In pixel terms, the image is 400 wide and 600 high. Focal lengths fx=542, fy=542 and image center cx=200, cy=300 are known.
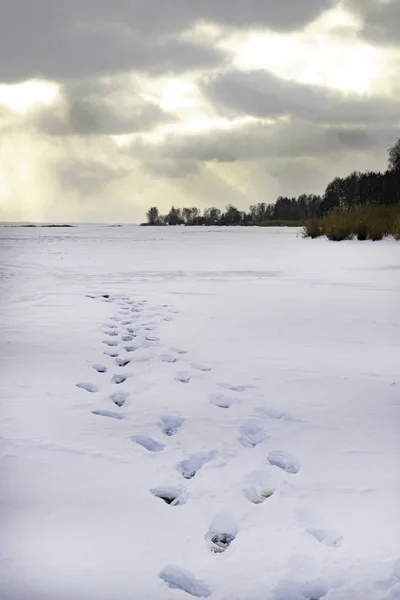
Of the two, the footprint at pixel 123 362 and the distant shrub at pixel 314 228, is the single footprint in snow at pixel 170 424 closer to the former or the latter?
the footprint at pixel 123 362

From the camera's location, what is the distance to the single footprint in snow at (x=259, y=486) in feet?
7.80

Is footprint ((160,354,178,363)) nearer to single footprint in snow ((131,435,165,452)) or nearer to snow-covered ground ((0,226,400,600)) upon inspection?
snow-covered ground ((0,226,400,600))

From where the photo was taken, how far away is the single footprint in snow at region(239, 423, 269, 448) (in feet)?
9.54

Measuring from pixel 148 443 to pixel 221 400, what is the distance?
0.76m

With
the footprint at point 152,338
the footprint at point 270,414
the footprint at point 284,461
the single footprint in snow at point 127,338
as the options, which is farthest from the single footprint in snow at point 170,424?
the single footprint in snow at point 127,338

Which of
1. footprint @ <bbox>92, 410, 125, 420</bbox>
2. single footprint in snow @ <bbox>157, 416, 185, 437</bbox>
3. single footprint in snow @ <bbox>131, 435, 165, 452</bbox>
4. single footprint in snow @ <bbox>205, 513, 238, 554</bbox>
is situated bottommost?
single footprint in snow @ <bbox>205, 513, 238, 554</bbox>

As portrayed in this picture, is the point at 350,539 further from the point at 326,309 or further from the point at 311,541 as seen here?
the point at 326,309

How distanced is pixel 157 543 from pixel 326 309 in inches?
197

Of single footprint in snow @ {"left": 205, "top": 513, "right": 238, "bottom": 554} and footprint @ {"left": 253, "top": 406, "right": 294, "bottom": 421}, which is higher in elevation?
footprint @ {"left": 253, "top": 406, "right": 294, "bottom": 421}

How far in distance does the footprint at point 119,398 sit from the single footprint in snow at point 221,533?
1.39 m

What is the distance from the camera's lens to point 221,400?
3.51 meters

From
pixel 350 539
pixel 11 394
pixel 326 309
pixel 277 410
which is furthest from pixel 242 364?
pixel 326 309

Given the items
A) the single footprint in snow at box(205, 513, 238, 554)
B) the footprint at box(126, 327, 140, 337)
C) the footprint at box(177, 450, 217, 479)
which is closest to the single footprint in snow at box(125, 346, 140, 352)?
the footprint at box(126, 327, 140, 337)

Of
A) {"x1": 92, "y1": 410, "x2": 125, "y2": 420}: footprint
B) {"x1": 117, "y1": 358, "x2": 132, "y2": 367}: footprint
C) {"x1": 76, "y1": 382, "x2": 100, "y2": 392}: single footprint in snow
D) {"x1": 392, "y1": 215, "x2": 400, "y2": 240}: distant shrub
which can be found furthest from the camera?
{"x1": 392, "y1": 215, "x2": 400, "y2": 240}: distant shrub
